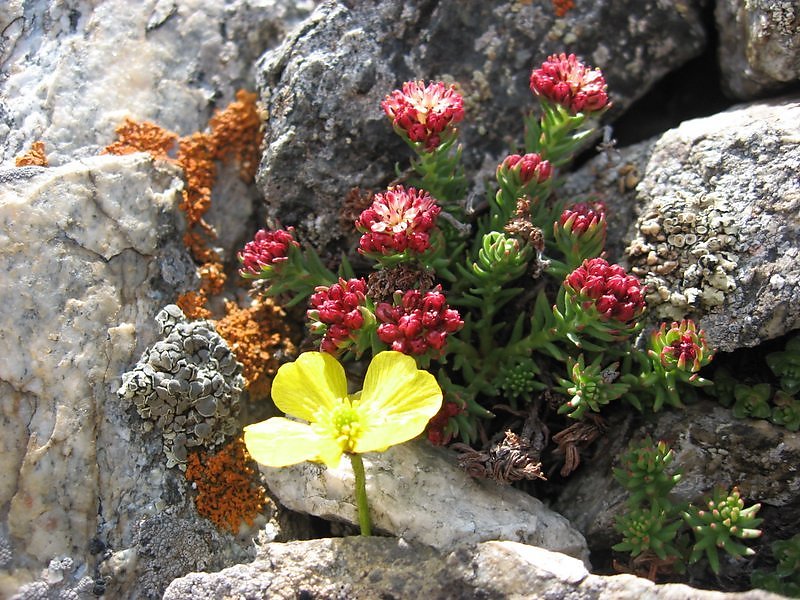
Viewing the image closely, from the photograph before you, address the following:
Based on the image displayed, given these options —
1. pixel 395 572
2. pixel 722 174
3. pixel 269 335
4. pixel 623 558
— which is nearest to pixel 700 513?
pixel 623 558

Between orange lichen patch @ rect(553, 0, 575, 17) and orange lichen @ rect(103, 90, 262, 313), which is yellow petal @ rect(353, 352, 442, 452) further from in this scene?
orange lichen patch @ rect(553, 0, 575, 17)

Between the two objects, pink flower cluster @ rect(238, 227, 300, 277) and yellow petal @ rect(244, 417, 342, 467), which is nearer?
yellow petal @ rect(244, 417, 342, 467)

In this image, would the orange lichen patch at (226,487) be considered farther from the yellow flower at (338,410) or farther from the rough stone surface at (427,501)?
the yellow flower at (338,410)

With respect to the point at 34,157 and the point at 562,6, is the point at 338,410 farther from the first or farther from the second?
the point at 562,6

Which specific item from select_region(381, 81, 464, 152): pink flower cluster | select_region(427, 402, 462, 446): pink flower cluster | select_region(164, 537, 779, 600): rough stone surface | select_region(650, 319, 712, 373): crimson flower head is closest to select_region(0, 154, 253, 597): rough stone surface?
select_region(164, 537, 779, 600): rough stone surface

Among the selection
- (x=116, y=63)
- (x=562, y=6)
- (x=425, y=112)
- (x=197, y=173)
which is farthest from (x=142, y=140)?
(x=562, y=6)

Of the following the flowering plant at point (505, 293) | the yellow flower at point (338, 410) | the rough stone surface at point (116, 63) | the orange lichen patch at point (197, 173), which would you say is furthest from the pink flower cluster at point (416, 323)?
the rough stone surface at point (116, 63)
